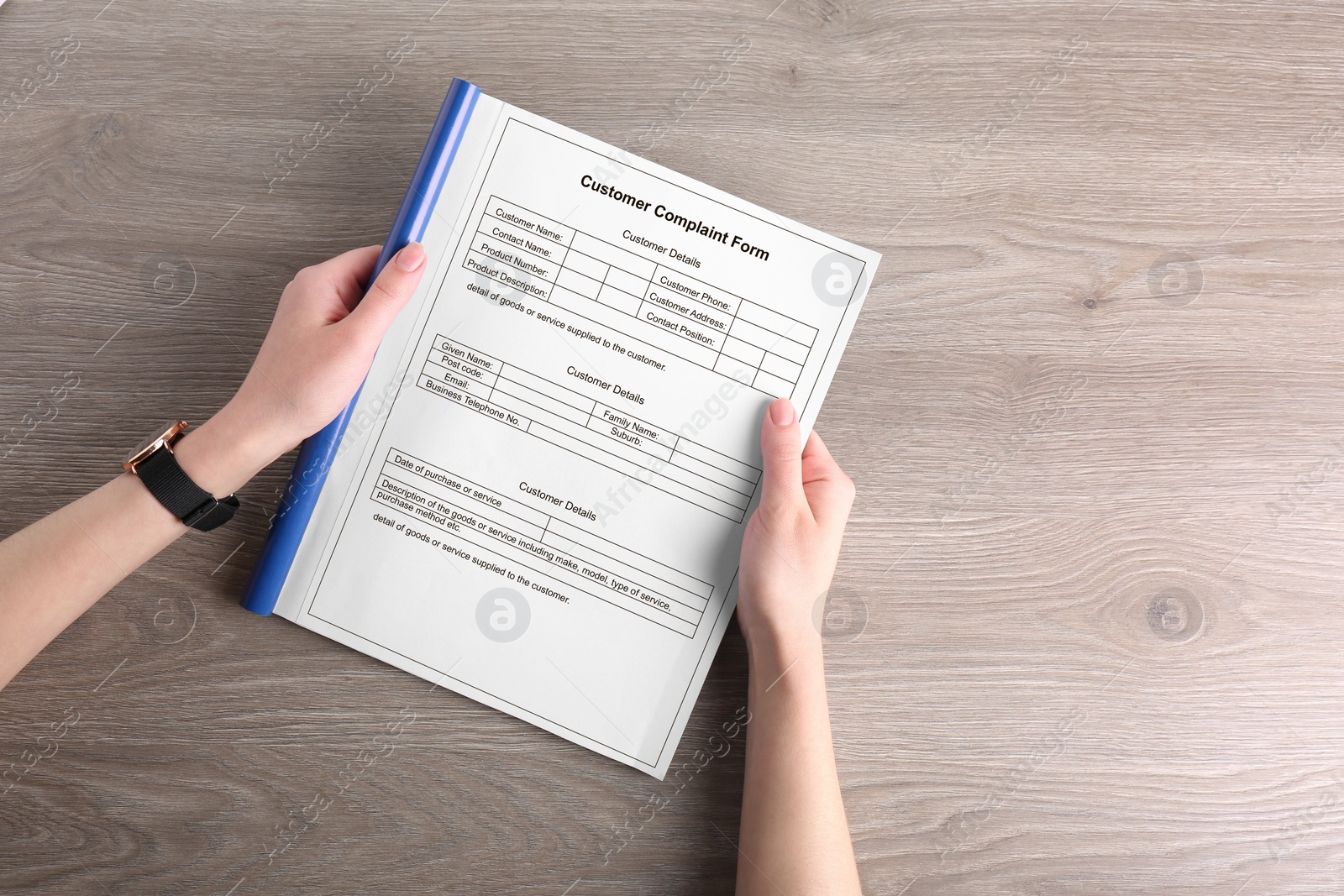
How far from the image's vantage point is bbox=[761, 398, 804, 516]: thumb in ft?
2.49

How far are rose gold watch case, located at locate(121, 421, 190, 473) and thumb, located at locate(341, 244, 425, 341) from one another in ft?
0.66

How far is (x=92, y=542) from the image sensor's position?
28.1 inches

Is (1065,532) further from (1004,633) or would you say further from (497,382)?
(497,382)

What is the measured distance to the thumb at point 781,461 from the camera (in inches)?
29.9

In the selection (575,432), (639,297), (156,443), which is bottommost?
(156,443)

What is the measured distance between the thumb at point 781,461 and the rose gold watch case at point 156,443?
584 mm

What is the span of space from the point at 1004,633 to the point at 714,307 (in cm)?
48

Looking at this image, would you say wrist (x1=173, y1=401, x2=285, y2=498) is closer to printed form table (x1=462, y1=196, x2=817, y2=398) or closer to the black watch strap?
the black watch strap

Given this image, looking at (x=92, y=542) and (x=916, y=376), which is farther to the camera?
(x=916, y=376)

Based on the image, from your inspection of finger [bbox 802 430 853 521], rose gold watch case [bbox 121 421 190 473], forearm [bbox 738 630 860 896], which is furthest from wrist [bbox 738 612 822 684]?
rose gold watch case [bbox 121 421 190 473]

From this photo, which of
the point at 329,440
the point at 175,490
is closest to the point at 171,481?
the point at 175,490

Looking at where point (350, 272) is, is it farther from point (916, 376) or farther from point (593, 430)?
point (916, 376)

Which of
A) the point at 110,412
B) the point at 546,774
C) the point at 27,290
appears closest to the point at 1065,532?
the point at 546,774

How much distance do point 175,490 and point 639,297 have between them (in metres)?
0.50
